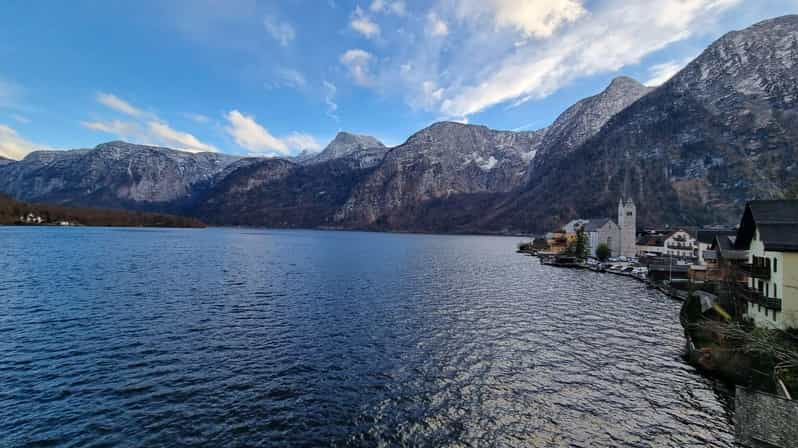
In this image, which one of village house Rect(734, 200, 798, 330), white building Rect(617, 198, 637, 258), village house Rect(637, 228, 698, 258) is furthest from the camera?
white building Rect(617, 198, 637, 258)

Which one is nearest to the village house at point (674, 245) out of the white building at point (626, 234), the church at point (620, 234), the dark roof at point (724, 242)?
the white building at point (626, 234)

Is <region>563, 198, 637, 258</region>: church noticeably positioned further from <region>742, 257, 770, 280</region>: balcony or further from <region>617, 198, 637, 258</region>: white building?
<region>742, 257, 770, 280</region>: balcony

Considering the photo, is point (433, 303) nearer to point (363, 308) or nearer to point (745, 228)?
point (363, 308)

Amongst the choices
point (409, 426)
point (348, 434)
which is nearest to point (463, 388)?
point (409, 426)

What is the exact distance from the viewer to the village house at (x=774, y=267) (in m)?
32.0

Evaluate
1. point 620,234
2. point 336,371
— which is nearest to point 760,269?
point 336,371

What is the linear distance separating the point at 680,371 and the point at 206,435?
38126mm

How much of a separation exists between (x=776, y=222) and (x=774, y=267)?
5.29 metres

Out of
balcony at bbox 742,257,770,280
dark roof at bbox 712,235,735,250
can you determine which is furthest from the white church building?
balcony at bbox 742,257,770,280

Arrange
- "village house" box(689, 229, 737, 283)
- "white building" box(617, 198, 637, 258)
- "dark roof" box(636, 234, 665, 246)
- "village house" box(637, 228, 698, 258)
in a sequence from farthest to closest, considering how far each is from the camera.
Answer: "white building" box(617, 198, 637, 258)
"dark roof" box(636, 234, 665, 246)
"village house" box(637, 228, 698, 258)
"village house" box(689, 229, 737, 283)

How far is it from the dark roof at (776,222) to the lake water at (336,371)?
45.6 feet

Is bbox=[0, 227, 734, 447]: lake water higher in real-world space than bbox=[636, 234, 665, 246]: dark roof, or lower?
lower

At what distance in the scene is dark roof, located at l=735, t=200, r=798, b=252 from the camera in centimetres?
3275

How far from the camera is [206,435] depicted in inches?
738
